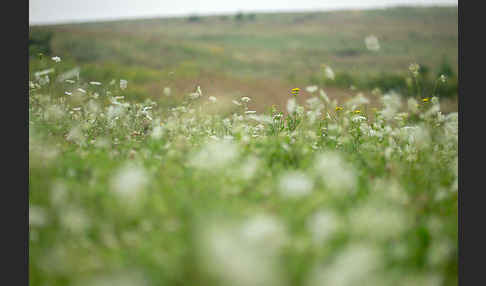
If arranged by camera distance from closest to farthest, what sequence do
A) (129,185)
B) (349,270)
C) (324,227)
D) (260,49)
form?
(349,270)
(324,227)
(129,185)
(260,49)

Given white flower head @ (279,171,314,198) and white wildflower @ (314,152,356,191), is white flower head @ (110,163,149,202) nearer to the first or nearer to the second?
white flower head @ (279,171,314,198)

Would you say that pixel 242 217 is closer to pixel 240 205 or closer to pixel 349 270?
pixel 240 205

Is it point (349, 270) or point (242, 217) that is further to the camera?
point (242, 217)

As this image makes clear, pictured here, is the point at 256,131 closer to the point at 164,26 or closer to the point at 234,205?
the point at 234,205

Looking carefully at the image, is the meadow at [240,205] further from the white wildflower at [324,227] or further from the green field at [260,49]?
the green field at [260,49]

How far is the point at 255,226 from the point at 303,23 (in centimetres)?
5779

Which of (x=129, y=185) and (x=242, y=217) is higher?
(x=129, y=185)

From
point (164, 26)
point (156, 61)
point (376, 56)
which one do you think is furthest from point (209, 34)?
point (156, 61)

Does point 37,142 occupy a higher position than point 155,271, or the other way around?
point 37,142

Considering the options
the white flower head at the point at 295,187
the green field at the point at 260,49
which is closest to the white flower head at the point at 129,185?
the white flower head at the point at 295,187

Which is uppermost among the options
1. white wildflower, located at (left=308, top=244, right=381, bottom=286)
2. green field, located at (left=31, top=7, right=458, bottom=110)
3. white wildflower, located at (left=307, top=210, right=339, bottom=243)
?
green field, located at (left=31, top=7, right=458, bottom=110)

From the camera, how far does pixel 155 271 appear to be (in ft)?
5.18

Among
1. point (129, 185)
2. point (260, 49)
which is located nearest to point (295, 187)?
point (129, 185)

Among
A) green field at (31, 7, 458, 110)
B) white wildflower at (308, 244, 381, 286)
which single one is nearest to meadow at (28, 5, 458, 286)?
white wildflower at (308, 244, 381, 286)
